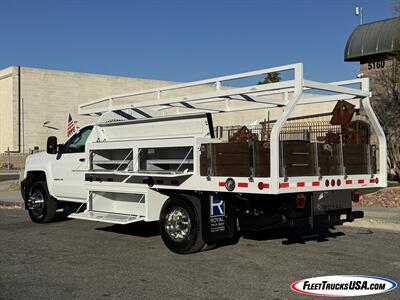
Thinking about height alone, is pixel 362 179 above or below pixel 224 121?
below

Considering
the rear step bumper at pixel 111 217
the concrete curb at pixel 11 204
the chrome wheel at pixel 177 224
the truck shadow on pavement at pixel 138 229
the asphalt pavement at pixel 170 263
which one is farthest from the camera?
the concrete curb at pixel 11 204

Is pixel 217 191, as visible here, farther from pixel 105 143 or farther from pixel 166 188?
pixel 105 143

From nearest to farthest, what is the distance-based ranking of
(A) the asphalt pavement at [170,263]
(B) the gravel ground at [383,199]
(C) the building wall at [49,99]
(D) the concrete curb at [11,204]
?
(A) the asphalt pavement at [170,263], (B) the gravel ground at [383,199], (D) the concrete curb at [11,204], (C) the building wall at [49,99]

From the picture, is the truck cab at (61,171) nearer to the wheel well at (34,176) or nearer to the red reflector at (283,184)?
the wheel well at (34,176)

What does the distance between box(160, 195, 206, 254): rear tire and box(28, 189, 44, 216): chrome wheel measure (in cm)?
450

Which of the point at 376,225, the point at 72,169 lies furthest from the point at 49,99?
the point at 376,225

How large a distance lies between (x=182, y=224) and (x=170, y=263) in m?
0.81

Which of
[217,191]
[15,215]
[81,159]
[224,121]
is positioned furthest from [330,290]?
[224,121]

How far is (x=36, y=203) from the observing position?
12.0 metres

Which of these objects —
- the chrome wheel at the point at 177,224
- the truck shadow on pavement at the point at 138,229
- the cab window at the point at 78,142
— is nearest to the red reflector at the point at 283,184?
the chrome wheel at the point at 177,224

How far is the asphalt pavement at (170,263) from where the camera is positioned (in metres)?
6.04

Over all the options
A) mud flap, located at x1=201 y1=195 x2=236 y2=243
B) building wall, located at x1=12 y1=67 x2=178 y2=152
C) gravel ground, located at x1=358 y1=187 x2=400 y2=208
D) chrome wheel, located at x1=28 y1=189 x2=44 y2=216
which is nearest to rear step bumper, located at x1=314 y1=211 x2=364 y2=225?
mud flap, located at x1=201 y1=195 x2=236 y2=243

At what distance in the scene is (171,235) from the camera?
8.22 m

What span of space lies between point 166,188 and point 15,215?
288 inches
